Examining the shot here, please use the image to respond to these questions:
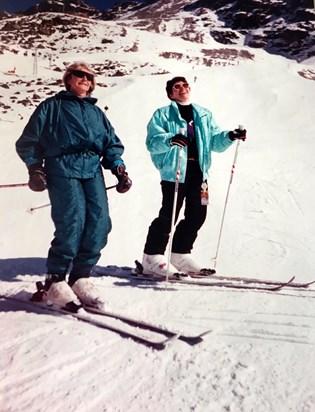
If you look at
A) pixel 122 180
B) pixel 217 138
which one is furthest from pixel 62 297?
pixel 217 138

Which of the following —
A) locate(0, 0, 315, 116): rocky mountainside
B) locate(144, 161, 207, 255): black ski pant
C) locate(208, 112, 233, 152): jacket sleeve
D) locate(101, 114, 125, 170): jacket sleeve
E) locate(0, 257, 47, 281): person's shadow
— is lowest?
locate(0, 257, 47, 281): person's shadow

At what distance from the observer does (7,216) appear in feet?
17.2

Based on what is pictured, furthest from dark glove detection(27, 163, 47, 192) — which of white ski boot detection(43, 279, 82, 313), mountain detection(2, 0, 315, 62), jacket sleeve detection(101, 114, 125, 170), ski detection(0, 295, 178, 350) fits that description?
mountain detection(2, 0, 315, 62)

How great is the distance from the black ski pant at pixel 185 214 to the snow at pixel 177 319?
46 centimetres

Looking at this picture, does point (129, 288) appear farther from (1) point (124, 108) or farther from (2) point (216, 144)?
(1) point (124, 108)

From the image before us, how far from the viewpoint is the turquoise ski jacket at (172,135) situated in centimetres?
326

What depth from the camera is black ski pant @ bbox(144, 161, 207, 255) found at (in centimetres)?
346

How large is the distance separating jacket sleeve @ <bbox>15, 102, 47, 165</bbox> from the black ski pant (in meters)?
1.25

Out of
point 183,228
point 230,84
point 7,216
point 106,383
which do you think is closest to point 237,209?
point 183,228

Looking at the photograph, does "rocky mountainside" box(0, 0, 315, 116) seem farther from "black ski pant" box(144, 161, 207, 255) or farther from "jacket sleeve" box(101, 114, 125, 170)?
"black ski pant" box(144, 161, 207, 255)

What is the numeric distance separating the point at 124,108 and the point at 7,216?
23.0ft

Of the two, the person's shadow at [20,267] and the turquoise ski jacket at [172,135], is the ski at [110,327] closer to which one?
the person's shadow at [20,267]

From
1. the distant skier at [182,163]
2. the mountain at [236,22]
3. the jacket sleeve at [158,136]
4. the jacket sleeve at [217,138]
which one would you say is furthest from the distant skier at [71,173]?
the mountain at [236,22]

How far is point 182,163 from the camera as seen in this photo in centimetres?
336
